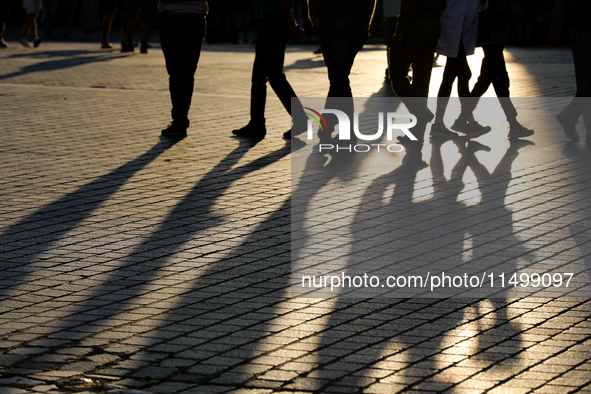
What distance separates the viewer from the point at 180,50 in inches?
349

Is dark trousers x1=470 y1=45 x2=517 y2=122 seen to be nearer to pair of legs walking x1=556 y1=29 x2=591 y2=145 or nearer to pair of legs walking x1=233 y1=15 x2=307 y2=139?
pair of legs walking x1=556 y1=29 x2=591 y2=145

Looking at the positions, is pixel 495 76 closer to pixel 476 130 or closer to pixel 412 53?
pixel 476 130

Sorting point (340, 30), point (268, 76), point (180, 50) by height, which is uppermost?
point (340, 30)

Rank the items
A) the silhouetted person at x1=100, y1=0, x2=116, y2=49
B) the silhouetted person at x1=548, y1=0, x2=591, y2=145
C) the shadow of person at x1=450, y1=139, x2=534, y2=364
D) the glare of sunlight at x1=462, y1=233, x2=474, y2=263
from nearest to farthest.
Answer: the shadow of person at x1=450, y1=139, x2=534, y2=364
the glare of sunlight at x1=462, y1=233, x2=474, y2=263
the silhouetted person at x1=548, y1=0, x2=591, y2=145
the silhouetted person at x1=100, y1=0, x2=116, y2=49

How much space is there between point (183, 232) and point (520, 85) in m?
8.65

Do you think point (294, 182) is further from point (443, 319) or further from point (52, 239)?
point (443, 319)

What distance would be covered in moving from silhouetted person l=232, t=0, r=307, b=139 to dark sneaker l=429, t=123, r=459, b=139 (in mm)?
1285

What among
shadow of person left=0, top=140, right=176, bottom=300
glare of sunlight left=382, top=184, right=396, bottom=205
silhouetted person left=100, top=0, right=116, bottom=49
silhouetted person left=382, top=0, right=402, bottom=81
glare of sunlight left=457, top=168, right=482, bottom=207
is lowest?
shadow of person left=0, top=140, right=176, bottom=300

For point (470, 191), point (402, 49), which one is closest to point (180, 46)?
point (402, 49)

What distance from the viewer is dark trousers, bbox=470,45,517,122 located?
8.58 metres

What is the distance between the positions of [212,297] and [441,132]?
15.9 ft

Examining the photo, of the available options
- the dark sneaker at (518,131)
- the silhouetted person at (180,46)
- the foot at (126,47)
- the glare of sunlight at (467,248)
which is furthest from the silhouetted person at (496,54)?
the foot at (126,47)

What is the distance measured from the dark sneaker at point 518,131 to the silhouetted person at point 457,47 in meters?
0.24

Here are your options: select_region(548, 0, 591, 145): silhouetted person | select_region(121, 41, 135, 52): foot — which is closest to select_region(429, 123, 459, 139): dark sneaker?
select_region(548, 0, 591, 145): silhouetted person
